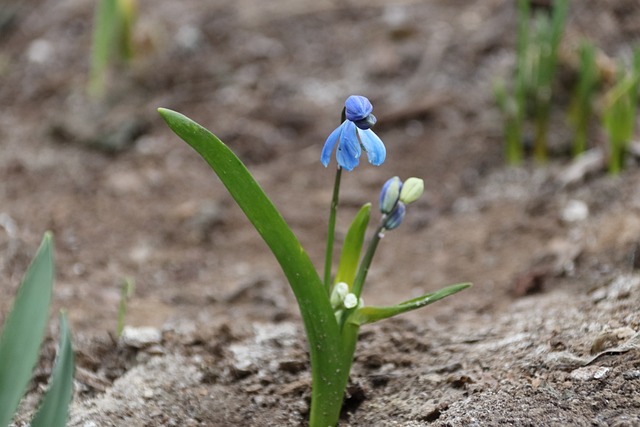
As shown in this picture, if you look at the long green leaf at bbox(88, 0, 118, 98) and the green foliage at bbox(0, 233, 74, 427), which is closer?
the green foliage at bbox(0, 233, 74, 427)

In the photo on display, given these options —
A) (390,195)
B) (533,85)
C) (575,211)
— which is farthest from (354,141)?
(533,85)

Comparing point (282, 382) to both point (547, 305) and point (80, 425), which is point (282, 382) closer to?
point (80, 425)

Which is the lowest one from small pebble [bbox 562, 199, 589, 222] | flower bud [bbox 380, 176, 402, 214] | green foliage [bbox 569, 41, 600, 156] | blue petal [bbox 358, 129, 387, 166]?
blue petal [bbox 358, 129, 387, 166]

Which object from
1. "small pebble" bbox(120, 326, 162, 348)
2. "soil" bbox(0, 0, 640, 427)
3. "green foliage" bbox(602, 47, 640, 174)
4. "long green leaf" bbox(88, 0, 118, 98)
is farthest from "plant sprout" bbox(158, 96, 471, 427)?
"long green leaf" bbox(88, 0, 118, 98)

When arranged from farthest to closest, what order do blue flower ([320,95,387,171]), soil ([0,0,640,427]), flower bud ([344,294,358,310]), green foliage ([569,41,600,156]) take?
green foliage ([569,41,600,156]), soil ([0,0,640,427]), flower bud ([344,294,358,310]), blue flower ([320,95,387,171])

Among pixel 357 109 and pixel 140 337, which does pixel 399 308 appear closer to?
pixel 357 109

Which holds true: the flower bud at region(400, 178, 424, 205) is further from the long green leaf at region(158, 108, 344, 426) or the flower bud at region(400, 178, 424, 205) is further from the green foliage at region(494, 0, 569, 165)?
the green foliage at region(494, 0, 569, 165)
